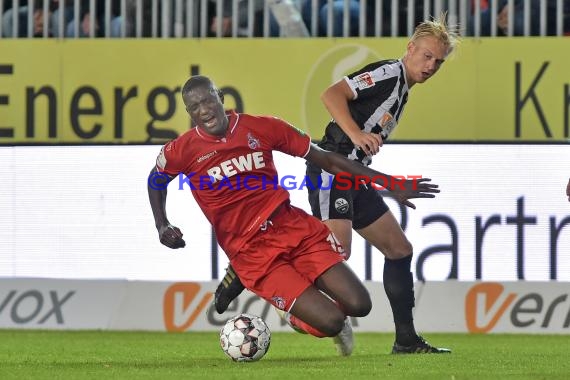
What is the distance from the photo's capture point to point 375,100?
8297 mm

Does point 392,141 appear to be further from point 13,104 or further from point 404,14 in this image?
point 13,104

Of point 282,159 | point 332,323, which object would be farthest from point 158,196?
point 282,159

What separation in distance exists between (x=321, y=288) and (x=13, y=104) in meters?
5.23

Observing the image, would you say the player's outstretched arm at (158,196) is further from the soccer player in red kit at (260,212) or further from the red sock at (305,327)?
the red sock at (305,327)

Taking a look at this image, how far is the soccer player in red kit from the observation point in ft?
25.4

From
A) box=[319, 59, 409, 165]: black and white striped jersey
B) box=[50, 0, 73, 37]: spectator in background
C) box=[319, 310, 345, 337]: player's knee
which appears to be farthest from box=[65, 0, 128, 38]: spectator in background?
box=[319, 310, 345, 337]: player's knee

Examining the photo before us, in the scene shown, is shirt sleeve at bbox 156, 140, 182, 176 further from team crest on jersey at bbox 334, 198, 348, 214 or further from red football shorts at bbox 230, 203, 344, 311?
team crest on jersey at bbox 334, 198, 348, 214

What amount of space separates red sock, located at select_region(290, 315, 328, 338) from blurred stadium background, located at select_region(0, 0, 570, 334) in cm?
272

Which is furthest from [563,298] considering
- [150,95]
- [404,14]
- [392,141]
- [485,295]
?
[150,95]

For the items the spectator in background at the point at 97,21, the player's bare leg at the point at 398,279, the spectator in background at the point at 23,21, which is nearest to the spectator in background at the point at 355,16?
the spectator in background at the point at 97,21

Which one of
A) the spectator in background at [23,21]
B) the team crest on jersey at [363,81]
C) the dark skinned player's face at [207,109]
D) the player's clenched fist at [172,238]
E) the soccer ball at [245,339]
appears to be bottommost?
the soccer ball at [245,339]

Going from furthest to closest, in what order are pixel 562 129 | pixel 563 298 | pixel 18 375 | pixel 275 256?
pixel 562 129 < pixel 563 298 < pixel 275 256 < pixel 18 375

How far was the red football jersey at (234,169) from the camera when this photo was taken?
7.82 meters

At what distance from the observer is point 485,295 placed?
424 inches
